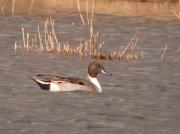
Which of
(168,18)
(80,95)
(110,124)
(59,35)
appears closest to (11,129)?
(110,124)

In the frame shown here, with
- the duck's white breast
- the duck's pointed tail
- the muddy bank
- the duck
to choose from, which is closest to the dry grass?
the duck

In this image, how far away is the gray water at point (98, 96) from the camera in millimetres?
11328

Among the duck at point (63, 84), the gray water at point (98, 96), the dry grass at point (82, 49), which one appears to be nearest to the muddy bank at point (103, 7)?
the gray water at point (98, 96)

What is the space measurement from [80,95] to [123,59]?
16.6 ft

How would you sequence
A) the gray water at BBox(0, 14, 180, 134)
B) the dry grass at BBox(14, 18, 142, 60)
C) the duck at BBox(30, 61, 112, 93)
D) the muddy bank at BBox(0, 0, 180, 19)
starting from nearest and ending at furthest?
1. the gray water at BBox(0, 14, 180, 134)
2. the duck at BBox(30, 61, 112, 93)
3. the dry grass at BBox(14, 18, 142, 60)
4. the muddy bank at BBox(0, 0, 180, 19)

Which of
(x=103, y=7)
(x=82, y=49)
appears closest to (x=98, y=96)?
(x=82, y=49)

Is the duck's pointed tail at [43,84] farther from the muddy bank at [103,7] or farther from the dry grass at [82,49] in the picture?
the muddy bank at [103,7]

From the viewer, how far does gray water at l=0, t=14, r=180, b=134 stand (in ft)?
37.2

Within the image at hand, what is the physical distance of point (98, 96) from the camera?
13.7 m

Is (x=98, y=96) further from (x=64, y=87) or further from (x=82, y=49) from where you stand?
(x=82, y=49)

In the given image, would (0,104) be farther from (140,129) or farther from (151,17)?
(151,17)

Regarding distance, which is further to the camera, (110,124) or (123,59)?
(123,59)

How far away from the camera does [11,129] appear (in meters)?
10.9

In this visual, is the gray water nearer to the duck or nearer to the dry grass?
the duck
